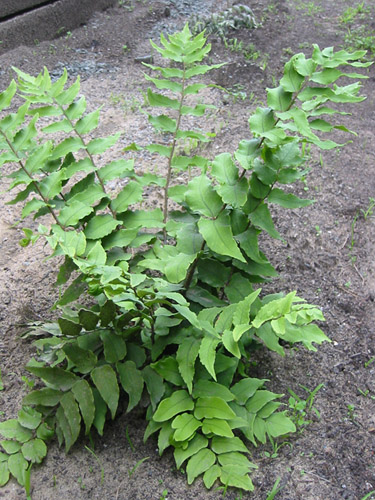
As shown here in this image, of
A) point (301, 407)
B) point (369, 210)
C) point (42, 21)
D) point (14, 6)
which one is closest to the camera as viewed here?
point (301, 407)

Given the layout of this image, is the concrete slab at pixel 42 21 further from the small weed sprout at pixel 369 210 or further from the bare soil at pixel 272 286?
the small weed sprout at pixel 369 210

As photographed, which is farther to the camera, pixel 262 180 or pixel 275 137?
pixel 262 180

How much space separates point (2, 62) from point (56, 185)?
351 centimetres

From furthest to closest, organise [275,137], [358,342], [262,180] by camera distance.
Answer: [358,342]
[262,180]
[275,137]

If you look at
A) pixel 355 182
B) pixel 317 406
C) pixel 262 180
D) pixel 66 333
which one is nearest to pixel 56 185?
pixel 66 333

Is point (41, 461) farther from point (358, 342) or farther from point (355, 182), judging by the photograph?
point (355, 182)

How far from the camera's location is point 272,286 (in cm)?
311

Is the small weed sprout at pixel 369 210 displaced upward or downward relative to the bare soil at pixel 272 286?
downward

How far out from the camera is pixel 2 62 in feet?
17.5

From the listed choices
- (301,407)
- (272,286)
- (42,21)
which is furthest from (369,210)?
(42,21)

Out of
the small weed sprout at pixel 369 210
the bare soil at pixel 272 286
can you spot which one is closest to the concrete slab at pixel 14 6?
the bare soil at pixel 272 286

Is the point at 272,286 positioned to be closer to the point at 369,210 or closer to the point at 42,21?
the point at 369,210

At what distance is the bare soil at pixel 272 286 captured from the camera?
2244 mm

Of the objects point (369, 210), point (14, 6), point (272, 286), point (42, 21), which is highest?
point (14, 6)
